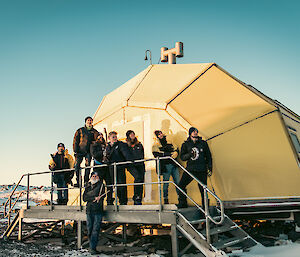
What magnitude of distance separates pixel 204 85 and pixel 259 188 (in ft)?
10.2

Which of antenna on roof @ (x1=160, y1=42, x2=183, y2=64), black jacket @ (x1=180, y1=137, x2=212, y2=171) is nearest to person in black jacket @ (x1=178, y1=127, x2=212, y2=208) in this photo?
black jacket @ (x1=180, y1=137, x2=212, y2=171)

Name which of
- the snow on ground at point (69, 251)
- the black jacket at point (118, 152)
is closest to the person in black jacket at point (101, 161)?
the black jacket at point (118, 152)

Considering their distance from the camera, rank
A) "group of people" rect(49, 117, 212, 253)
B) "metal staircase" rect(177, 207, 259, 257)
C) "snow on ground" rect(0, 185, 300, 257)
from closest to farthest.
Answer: "metal staircase" rect(177, 207, 259, 257) < "snow on ground" rect(0, 185, 300, 257) < "group of people" rect(49, 117, 212, 253)

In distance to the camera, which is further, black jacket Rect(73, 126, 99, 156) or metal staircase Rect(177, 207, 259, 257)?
black jacket Rect(73, 126, 99, 156)

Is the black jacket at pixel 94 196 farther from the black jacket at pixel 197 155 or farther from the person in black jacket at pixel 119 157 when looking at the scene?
the black jacket at pixel 197 155

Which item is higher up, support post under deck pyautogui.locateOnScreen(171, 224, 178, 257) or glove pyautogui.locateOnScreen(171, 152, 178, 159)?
glove pyautogui.locateOnScreen(171, 152, 178, 159)

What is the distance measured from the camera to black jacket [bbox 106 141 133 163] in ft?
23.3

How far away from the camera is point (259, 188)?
7223mm

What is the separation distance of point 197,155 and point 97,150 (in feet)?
7.74

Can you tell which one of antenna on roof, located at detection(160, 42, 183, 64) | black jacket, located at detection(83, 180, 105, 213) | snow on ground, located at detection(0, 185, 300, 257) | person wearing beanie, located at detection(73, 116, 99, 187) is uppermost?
antenna on roof, located at detection(160, 42, 183, 64)

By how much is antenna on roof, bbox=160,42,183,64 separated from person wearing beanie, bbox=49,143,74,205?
15.7 feet

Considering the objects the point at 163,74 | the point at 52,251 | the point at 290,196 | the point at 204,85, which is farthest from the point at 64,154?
A: the point at 290,196

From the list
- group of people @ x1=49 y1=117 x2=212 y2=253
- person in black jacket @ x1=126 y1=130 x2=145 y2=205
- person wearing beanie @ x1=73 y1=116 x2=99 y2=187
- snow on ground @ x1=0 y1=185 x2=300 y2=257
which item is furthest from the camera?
person wearing beanie @ x1=73 y1=116 x2=99 y2=187

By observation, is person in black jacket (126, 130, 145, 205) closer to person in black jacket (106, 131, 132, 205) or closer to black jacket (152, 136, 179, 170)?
person in black jacket (106, 131, 132, 205)
